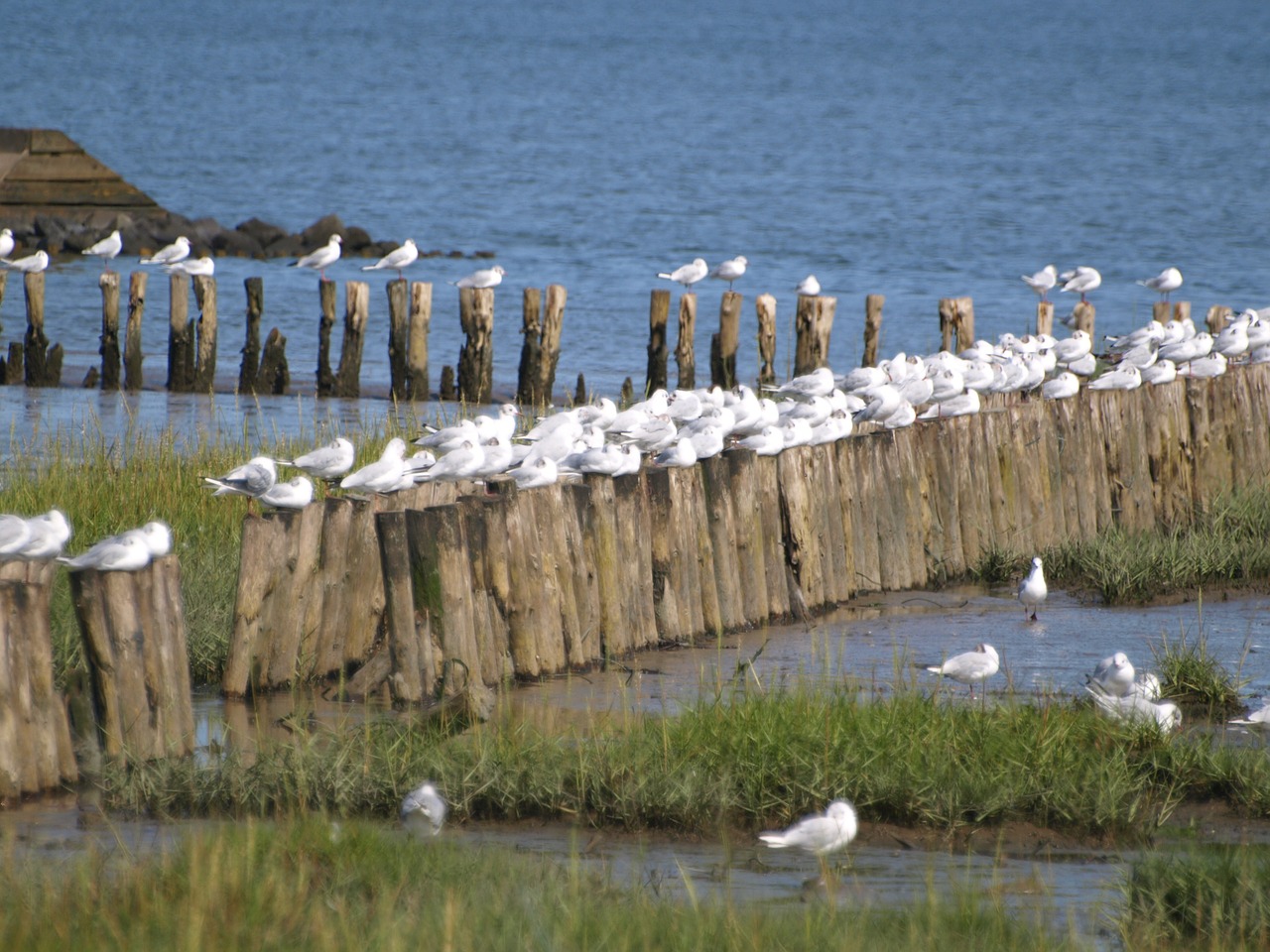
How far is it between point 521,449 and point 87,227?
3171 centimetres

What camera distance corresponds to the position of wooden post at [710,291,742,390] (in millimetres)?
20609

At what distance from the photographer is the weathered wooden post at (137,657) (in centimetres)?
648

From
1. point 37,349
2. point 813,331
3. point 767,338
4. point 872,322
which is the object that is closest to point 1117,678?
point 813,331

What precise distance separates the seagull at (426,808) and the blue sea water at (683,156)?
17017 millimetres

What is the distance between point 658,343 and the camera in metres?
20.7

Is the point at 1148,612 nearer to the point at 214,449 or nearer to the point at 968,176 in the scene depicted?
the point at 214,449

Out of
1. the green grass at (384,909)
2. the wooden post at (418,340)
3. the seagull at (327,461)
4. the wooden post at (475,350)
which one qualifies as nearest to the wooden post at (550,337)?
the wooden post at (475,350)

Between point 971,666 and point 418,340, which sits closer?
point 971,666

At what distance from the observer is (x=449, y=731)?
271 inches

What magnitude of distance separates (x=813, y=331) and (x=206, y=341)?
6.96 meters

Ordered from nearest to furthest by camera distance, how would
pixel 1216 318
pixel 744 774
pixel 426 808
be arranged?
pixel 426 808 < pixel 744 774 < pixel 1216 318

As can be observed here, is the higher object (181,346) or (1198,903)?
(1198,903)

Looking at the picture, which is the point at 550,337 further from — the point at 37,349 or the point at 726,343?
the point at 37,349

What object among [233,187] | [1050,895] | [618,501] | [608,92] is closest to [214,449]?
[618,501]
